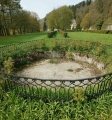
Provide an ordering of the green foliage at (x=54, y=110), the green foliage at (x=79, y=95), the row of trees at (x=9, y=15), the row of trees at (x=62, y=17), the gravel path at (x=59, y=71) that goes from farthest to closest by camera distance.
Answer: the row of trees at (x=62, y=17) < the row of trees at (x=9, y=15) < the gravel path at (x=59, y=71) < the green foliage at (x=79, y=95) < the green foliage at (x=54, y=110)

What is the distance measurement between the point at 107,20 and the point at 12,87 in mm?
48136

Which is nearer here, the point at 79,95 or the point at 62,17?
the point at 79,95

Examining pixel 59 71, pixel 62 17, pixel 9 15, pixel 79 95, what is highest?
pixel 62 17

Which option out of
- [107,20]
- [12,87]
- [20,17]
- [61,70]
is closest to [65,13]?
[107,20]

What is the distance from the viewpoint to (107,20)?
152 feet

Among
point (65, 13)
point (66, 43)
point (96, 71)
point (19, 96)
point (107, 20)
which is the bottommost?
point (96, 71)

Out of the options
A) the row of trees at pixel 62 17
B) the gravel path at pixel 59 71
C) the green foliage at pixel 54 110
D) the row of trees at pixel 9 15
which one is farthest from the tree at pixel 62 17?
the green foliage at pixel 54 110

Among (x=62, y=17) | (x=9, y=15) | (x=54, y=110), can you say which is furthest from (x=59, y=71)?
(x=62, y=17)

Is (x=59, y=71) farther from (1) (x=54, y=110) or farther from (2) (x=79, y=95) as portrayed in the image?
(1) (x=54, y=110)

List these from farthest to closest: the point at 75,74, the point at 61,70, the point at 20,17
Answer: the point at 20,17 → the point at 61,70 → the point at 75,74

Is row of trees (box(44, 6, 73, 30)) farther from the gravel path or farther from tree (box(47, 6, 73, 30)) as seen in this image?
the gravel path

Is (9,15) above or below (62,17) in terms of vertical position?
below

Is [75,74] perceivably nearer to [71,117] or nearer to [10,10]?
[71,117]

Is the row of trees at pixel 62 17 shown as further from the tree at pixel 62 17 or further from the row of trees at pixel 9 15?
the row of trees at pixel 9 15
